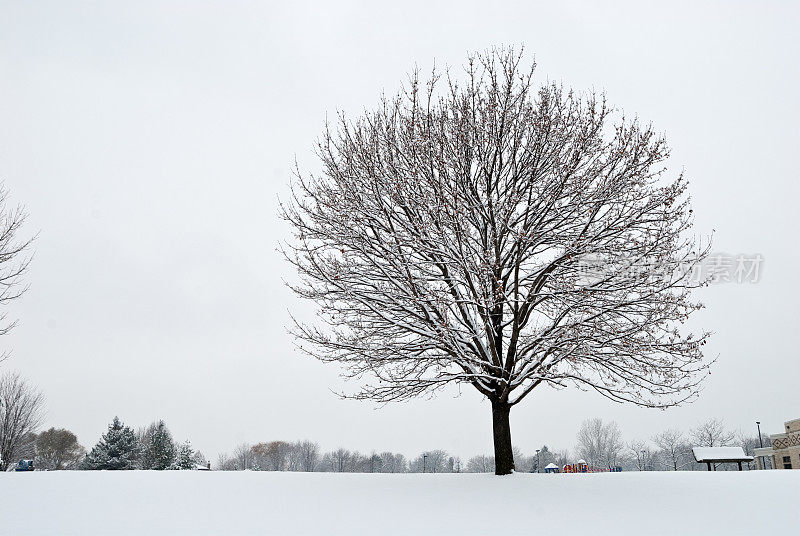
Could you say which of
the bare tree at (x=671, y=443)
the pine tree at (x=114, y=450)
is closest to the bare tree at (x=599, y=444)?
the bare tree at (x=671, y=443)

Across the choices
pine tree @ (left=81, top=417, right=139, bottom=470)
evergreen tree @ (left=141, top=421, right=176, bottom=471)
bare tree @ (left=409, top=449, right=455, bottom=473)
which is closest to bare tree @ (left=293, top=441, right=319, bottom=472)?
bare tree @ (left=409, top=449, right=455, bottom=473)

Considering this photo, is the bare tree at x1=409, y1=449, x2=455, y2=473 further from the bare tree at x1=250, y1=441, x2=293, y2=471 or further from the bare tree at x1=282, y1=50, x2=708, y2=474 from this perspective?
the bare tree at x1=282, y1=50, x2=708, y2=474

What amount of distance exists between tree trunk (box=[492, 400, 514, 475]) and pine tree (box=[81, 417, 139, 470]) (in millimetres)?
38406

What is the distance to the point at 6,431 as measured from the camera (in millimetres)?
37000

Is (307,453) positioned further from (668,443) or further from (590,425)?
(668,443)

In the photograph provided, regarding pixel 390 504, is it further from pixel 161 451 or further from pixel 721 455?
pixel 161 451

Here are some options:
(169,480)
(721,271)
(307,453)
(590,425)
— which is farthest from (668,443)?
(169,480)

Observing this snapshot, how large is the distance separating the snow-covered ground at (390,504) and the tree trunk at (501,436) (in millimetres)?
581

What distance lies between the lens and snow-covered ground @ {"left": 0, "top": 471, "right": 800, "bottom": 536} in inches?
241

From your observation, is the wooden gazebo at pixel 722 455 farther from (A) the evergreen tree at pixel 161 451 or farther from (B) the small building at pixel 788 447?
(A) the evergreen tree at pixel 161 451

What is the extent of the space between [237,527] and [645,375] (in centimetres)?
749

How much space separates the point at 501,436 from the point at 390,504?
3719 mm

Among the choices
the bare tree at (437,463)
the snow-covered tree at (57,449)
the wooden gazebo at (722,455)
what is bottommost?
the bare tree at (437,463)

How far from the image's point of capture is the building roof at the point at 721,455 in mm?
14146
